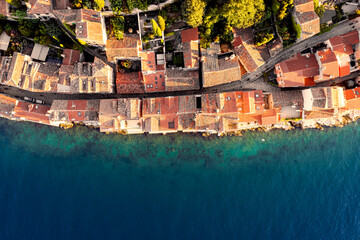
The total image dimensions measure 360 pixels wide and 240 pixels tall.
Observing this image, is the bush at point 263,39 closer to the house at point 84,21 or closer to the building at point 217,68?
the building at point 217,68

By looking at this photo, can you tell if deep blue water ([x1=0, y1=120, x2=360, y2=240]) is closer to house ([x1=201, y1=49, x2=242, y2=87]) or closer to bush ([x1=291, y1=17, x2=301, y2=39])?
house ([x1=201, y1=49, x2=242, y2=87])

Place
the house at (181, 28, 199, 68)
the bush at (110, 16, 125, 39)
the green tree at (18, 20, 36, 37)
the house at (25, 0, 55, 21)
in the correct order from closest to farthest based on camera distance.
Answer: the house at (25, 0, 55, 21)
the bush at (110, 16, 125, 39)
the house at (181, 28, 199, 68)
the green tree at (18, 20, 36, 37)

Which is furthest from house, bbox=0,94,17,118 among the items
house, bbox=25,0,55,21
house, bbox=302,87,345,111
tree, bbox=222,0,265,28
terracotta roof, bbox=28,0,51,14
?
house, bbox=302,87,345,111

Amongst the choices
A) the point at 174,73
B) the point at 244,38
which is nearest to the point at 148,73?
the point at 174,73

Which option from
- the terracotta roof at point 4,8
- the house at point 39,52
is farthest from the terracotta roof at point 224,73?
the terracotta roof at point 4,8

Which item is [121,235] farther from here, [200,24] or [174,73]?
[200,24]

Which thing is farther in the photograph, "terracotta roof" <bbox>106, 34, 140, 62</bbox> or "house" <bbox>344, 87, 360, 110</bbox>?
"house" <bbox>344, 87, 360, 110</bbox>

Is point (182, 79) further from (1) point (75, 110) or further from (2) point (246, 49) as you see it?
(1) point (75, 110)
